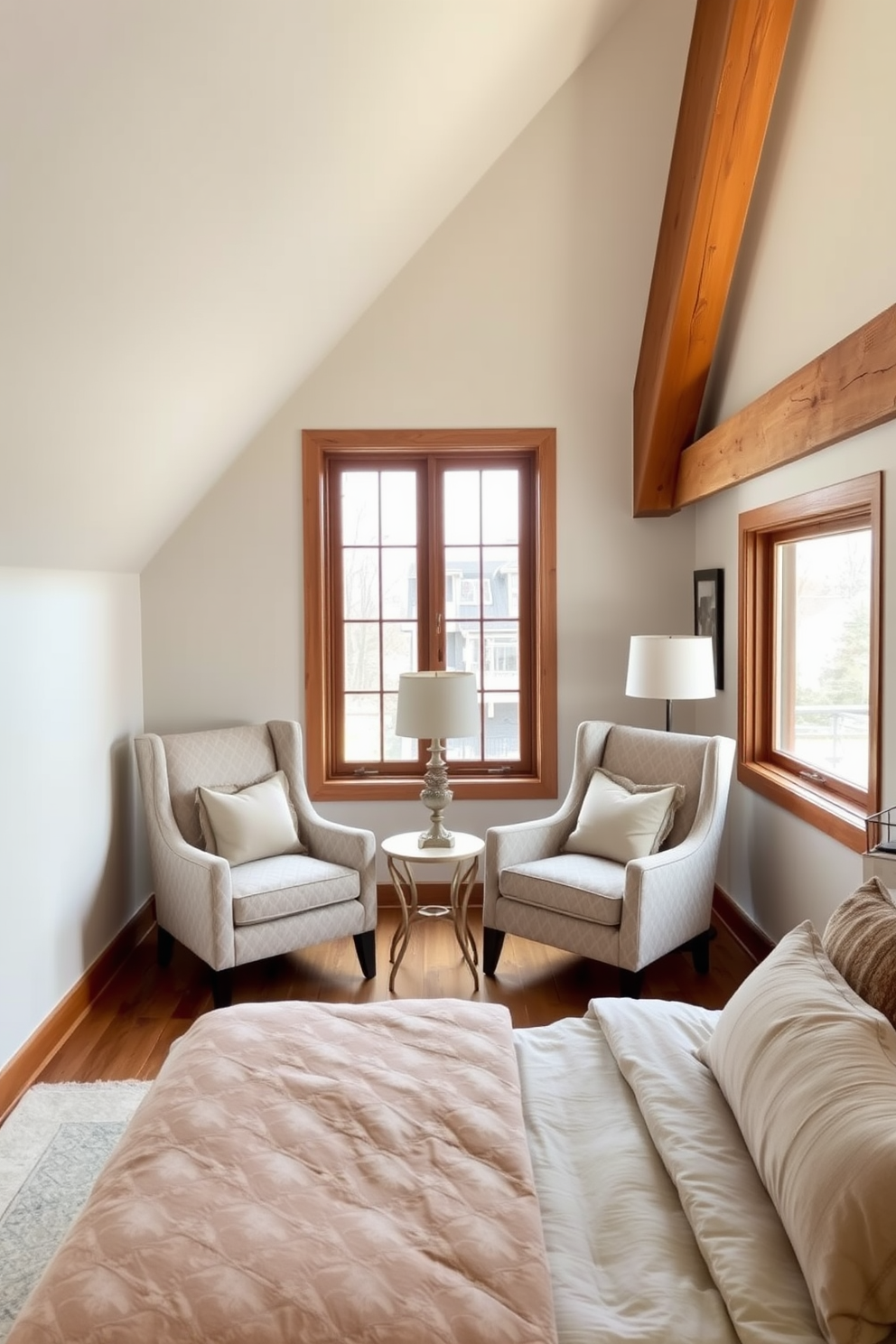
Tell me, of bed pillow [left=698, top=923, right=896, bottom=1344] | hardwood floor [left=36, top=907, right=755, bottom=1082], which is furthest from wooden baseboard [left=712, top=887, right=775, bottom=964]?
bed pillow [left=698, top=923, right=896, bottom=1344]

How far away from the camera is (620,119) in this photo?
443 cm

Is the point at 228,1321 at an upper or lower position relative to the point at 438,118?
lower

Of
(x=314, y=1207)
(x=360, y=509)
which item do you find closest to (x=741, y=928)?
(x=360, y=509)

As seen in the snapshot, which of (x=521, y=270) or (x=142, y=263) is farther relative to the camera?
(x=521, y=270)

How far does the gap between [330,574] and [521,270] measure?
167 centimetres

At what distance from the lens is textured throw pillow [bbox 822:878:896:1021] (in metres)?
1.66

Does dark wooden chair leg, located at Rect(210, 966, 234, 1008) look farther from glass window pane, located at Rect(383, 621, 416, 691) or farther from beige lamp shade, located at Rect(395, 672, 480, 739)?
glass window pane, located at Rect(383, 621, 416, 691)

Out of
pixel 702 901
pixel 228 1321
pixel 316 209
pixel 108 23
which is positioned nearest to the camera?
pixel 228 1321

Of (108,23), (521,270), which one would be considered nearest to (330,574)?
(521,270)

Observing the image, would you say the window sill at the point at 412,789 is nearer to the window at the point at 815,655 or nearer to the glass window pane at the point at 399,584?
the glass window pane at the point at 399,584

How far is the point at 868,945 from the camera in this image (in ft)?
5.75

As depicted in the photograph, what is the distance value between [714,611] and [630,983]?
1737 millimetres

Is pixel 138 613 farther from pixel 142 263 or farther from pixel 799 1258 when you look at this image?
pixel 799 1258

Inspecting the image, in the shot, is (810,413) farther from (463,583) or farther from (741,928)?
(741,928)
